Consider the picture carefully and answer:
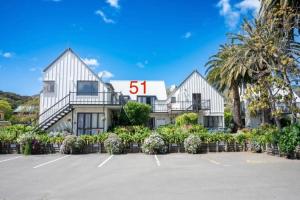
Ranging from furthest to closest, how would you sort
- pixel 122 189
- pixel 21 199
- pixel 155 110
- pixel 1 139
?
1. pixel 155 110
2. pixel 1 139
3. pixel 122 189
4. pixel 21 199

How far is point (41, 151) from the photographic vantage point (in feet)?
62.7

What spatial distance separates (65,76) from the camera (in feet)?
91.5

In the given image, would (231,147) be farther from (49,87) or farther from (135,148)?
(49,87)

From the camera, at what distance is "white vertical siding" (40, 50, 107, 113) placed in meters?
27.6

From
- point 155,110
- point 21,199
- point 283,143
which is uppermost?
point 155,110

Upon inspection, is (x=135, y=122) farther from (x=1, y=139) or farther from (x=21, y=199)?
(x=21, y=199)

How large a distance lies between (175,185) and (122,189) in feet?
5.54

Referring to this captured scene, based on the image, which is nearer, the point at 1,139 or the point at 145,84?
the point at 1,139

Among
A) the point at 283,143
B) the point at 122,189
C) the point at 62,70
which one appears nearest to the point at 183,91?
the point at 62,70

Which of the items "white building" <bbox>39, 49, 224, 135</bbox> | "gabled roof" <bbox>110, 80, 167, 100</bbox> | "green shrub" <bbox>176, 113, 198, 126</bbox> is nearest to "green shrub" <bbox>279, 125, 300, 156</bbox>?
"green shrub" <bbox>176, 113, 198, 126</bbox>

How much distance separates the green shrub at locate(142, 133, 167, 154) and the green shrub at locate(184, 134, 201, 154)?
5.12 feet

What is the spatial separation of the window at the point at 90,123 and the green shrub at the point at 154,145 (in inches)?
351

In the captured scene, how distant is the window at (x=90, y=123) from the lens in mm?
26172

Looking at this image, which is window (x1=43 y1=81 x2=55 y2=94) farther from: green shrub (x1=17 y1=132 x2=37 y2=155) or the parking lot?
the parking lot
